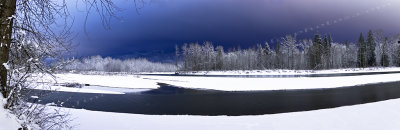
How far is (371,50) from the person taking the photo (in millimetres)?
60594

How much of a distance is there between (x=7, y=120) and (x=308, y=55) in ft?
237

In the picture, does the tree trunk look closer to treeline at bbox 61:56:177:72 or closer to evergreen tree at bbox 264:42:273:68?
evergreen tree at bbox 264:42:273:68

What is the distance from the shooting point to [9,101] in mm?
1976

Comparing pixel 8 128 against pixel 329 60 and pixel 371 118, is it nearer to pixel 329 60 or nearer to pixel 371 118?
pixel 371 118

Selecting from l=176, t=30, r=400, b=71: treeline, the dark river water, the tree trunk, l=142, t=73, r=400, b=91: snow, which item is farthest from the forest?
the tree trunk

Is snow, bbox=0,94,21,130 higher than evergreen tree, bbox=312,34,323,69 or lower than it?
lower

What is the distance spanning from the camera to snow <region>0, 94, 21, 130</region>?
1.74 meters

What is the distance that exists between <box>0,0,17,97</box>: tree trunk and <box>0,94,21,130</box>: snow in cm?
15

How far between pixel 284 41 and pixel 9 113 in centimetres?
7266

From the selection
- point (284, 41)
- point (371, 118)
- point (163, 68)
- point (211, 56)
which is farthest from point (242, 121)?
point (163, 68)

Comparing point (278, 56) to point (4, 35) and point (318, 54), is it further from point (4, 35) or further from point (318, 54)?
point (4, 35)

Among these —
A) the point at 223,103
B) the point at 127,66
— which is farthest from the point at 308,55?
the point at 127,66

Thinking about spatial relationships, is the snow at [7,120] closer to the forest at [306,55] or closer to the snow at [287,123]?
the snow at [287,123]

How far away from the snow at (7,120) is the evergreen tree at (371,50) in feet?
264
